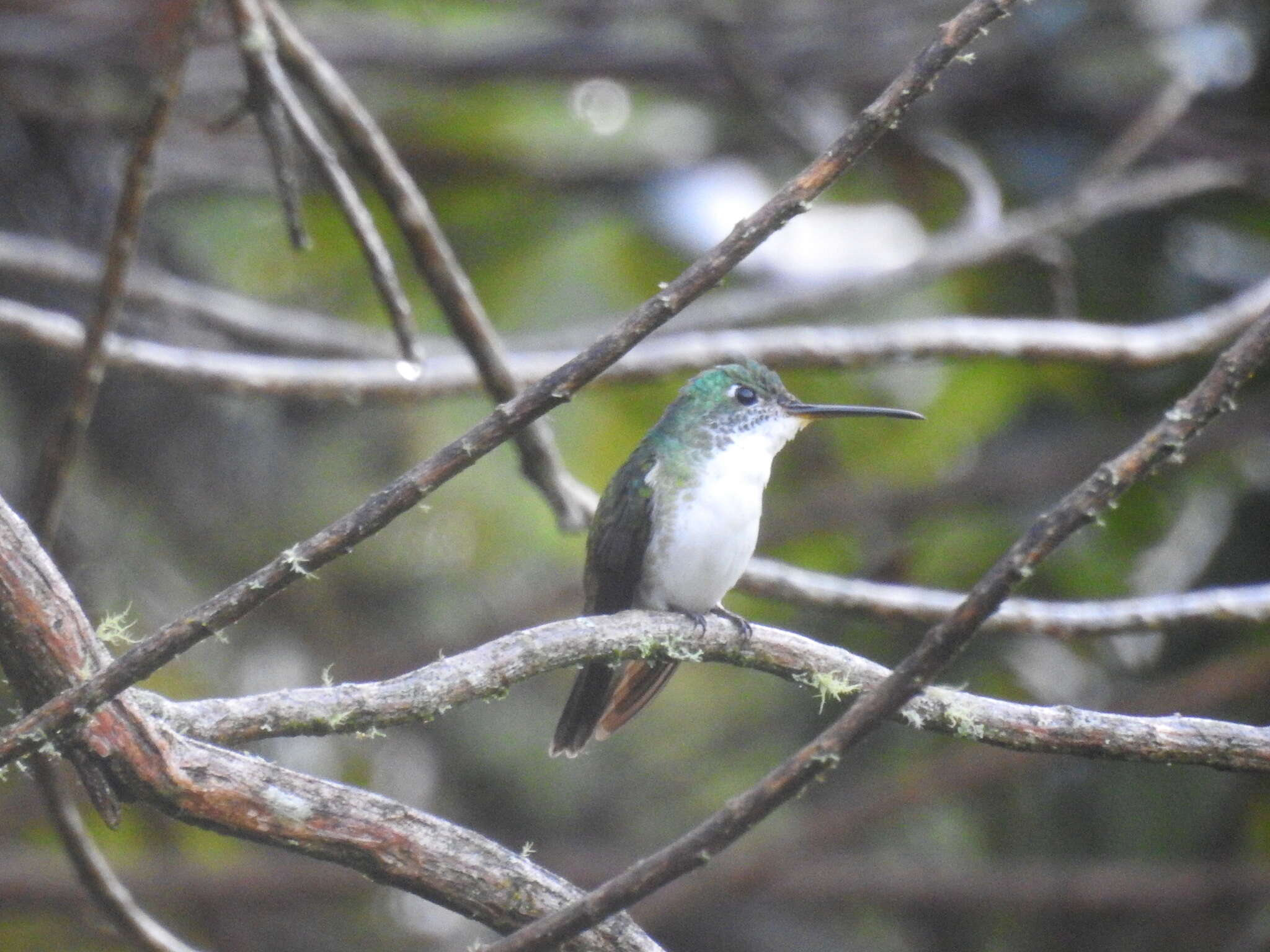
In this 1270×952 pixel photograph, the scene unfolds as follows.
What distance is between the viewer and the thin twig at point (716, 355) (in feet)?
14.6

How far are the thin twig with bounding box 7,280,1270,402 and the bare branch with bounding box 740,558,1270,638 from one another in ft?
2.65

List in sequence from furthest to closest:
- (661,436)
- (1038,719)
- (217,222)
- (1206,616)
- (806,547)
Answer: (217,222) → (806,547) → (661,436) → (1206,616) → (1038,719)

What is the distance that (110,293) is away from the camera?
366cm

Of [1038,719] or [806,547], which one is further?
[806,547]

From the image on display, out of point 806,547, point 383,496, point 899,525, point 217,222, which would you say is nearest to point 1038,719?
point 383,496

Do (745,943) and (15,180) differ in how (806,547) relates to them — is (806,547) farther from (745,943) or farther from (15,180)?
(15,180)

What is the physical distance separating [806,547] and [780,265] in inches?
55.0

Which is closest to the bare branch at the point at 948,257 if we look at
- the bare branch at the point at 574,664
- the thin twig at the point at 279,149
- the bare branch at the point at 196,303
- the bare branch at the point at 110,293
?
the bare branch at the point at 196,303

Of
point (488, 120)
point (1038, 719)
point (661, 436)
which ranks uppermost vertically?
point (488, 120)

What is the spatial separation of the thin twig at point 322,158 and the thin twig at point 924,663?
2.12m

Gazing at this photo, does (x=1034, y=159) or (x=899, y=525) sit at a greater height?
(x=1034, y=159)

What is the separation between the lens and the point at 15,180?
650cm

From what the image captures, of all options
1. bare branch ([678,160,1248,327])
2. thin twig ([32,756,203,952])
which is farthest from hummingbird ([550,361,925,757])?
bare branch ([678,160,1248,327])

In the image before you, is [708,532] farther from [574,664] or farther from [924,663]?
[924,663]
